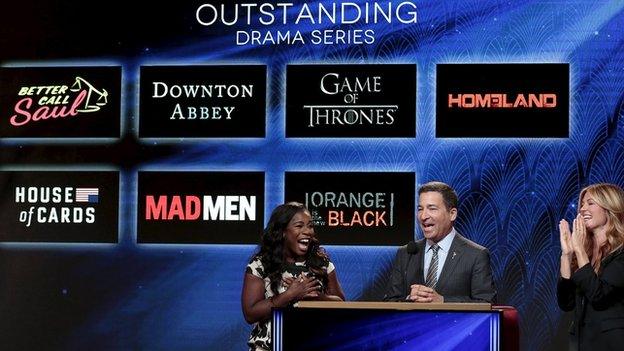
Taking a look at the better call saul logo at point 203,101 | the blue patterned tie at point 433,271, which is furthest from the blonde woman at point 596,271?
the better call saul logo at point 203,101

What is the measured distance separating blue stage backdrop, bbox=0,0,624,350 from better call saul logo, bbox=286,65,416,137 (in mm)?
51

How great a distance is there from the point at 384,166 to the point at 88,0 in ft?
7.29

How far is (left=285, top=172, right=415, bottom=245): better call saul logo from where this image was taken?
20.5ft

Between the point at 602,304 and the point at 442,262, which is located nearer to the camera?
the point at 602,304

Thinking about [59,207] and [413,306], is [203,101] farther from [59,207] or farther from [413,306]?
[413,306]

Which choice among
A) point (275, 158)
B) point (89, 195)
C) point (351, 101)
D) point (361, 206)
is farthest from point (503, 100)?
point (89, 195)

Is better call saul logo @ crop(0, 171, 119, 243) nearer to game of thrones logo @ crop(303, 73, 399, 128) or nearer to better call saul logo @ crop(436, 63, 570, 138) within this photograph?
game of thrones logo @ crop(303, 73, 399, 128)

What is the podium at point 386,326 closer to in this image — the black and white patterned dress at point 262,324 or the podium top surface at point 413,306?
the podium top surface at point 413,306

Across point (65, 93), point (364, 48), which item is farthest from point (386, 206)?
point (65, 93)

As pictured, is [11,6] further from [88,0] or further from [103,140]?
[103,140]

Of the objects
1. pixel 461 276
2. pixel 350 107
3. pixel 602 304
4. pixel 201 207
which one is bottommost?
pixel 602 304

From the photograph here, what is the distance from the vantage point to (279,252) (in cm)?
474

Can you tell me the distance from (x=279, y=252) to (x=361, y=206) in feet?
5.28

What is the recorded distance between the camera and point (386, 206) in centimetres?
625
